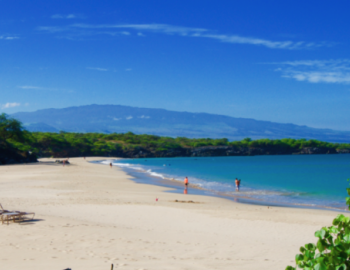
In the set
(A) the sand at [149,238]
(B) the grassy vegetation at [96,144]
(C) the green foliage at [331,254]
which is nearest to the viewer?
(C) the green foliage at [331,254]

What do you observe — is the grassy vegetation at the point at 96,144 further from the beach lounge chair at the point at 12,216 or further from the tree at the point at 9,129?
the beach lounge chair at the point at 12,216

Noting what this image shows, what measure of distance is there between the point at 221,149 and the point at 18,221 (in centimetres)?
15351

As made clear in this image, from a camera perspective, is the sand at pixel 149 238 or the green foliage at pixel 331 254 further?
the sand at pixel 149 238

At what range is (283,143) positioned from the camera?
568 ft

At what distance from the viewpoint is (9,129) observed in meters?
66.4

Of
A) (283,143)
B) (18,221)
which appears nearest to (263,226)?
(18,221)

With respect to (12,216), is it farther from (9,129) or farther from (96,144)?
(96,144)

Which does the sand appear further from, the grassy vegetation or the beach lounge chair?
the grassy vegetation

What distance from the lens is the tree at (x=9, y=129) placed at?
65.3m

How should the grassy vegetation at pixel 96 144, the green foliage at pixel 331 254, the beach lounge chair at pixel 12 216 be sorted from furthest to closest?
the grassy vegetation at pixel 96 144
the beach lounge chair at pixel 12 216
the green foliage at pixel 331 254

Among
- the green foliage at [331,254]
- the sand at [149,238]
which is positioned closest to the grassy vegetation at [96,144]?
the sand at [149,238]

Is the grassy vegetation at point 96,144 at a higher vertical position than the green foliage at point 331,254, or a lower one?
higher

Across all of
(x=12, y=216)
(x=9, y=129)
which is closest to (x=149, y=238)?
(x=12, y=216)

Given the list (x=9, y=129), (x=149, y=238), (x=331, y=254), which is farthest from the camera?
(x=9, y=129)
